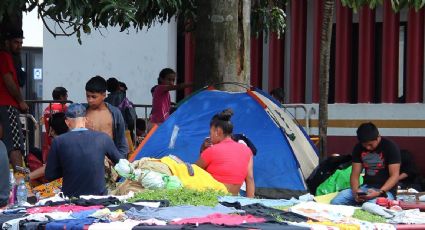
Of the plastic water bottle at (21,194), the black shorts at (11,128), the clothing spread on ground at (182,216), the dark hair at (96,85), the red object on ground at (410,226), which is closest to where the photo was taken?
the clothing spread on ground at (182,216)

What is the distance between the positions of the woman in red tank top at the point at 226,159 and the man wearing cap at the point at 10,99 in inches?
90.1

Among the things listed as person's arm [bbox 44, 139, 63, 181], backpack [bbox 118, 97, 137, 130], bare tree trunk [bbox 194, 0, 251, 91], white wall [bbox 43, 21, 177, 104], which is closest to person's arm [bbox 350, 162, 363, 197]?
bare tree trunk [bbox 194, 0, 251, 91]

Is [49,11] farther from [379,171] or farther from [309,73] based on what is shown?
[309,73]

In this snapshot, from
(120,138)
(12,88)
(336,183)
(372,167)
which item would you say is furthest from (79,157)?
(336,183)

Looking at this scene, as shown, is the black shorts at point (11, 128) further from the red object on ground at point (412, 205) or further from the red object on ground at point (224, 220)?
the red object on ground at point (412, 205)

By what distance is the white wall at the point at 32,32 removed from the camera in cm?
2193

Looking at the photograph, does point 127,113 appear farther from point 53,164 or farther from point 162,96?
point 53,164

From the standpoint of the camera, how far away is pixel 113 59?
18.9m

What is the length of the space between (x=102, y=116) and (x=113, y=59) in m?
9.06

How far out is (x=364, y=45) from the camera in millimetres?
16125

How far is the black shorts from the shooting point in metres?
10.8

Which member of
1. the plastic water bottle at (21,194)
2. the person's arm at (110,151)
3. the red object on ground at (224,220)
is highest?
the person's arm at (110,151)

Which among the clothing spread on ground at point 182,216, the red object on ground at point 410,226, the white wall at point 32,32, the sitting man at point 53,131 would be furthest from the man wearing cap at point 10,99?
the white wall at point 32,32

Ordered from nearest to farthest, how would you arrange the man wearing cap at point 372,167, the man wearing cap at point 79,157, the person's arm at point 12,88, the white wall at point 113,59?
the man wearing cap at point 79,157 < the man wearing cap at point 372,167 < the person's arm at point 12,88 < the white wall at point 113,59
